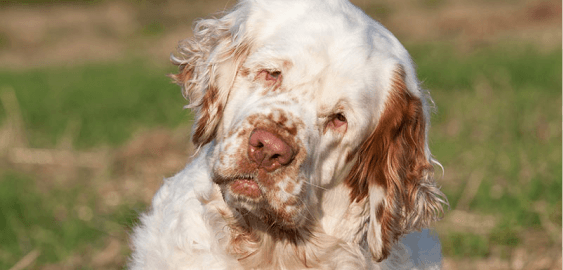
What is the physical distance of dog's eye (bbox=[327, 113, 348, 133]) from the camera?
2592 millimetres

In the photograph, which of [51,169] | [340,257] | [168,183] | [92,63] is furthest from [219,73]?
[92,63]

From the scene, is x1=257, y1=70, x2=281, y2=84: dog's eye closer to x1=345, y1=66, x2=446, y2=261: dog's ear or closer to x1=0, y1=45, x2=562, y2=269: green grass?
x1=345, y1=66, x2=446, y2=261: dog's ear

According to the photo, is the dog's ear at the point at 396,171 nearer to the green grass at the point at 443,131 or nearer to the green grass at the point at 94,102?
the green grass at the point at 443,131

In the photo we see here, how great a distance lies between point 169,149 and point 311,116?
4.77 m

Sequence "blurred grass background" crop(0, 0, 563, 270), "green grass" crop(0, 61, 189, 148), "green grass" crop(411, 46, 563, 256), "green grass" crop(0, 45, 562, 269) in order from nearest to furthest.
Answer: "blurred grass background" crop(0, 0, 563, 270) → "green grass" crop(0, 45, 562, 269) → "green grass" crop(411, 46, 563, 256) → "green grass" crop(0, 61, 189, 148)

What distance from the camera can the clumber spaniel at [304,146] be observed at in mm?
2521

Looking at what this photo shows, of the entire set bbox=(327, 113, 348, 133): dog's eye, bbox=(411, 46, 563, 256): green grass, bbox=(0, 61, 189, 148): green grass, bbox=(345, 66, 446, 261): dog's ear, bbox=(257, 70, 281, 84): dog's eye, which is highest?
bbox=(257, 70, 281, 84): dog's eye

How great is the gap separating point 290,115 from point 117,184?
4.23 metres

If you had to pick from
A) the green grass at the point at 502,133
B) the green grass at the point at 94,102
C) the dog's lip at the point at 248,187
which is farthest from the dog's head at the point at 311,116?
the green grass at the point at 94,102

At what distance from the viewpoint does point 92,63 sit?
15.9 meters

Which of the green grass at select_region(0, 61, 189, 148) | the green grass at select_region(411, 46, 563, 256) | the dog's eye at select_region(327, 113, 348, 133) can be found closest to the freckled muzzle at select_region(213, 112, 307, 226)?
the dog's eye at select_region(327, 113, 348, 133)

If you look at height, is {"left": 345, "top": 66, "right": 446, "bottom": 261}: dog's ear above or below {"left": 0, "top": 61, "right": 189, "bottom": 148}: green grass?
above

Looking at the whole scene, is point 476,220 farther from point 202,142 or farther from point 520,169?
point 202,142

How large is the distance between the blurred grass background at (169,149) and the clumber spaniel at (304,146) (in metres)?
0.50
